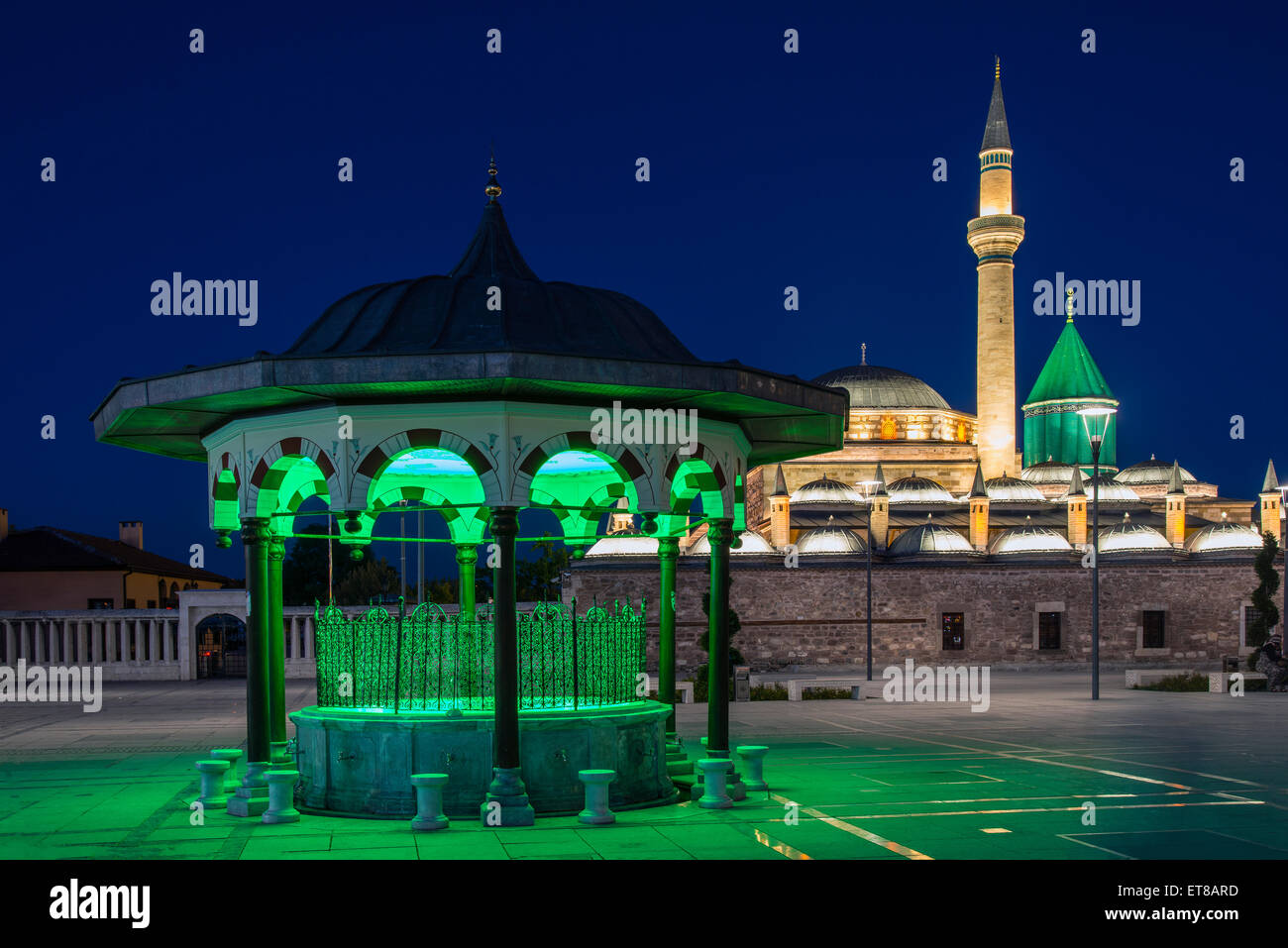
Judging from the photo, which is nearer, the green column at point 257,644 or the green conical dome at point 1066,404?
the green column at point 257,644

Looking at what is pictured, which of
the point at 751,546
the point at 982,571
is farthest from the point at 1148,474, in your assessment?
the point at 751,546

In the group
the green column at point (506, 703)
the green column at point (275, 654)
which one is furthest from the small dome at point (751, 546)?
the green column at point (506, 703)

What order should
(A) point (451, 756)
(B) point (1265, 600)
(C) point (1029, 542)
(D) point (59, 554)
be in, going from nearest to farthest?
(A) point (451, 756), (B) point (1265, 600), (C) point (1029, 542), (D) point (59, 554)

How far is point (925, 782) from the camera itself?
1201 cm

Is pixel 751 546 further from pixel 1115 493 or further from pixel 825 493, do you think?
pixel 1115 493

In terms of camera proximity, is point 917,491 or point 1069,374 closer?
point 917,491

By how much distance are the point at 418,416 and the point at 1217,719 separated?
633 inches

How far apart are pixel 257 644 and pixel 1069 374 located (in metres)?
54.9

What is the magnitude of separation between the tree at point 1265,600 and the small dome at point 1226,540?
10.0 m

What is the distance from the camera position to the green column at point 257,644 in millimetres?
10406

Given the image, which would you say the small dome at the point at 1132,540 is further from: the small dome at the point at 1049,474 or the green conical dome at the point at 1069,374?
the green conical dome at the point at 1069,374

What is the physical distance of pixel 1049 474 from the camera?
5547cm
